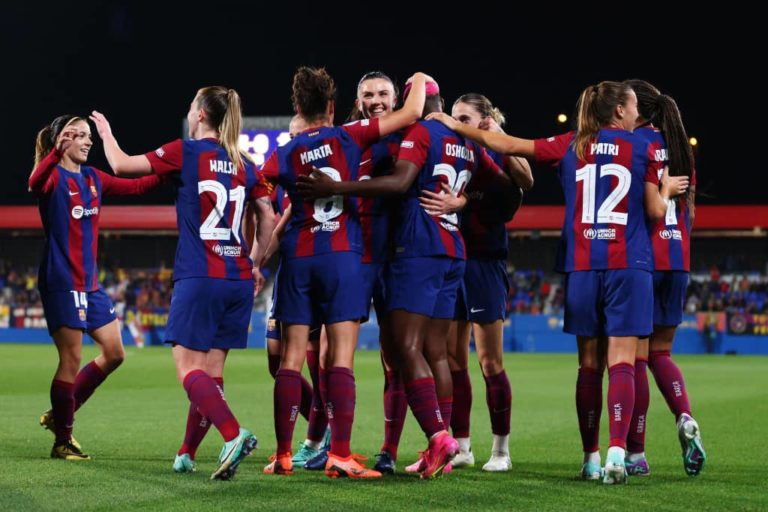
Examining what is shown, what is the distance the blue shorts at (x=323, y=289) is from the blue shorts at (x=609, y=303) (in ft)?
3.92

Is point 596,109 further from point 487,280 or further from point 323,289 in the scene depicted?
point 323,289

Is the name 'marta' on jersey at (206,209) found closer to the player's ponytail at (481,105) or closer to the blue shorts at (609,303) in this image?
the player's ponytail at (481,105)

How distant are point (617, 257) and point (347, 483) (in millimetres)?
1929

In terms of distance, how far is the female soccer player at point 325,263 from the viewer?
6082 millimetres

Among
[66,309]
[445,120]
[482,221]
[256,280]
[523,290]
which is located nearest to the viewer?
[445,120]

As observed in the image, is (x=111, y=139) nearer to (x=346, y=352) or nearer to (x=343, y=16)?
(x=346, y=352)

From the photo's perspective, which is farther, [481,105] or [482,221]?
[482,221]

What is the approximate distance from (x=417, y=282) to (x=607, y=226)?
43.5 inches

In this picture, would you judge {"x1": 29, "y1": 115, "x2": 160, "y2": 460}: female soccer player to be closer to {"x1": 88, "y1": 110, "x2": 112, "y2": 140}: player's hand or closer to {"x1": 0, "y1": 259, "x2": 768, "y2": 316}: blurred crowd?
{"x1": 88, "y1": 110, "x2": 112, "y2": 140}: player's hand

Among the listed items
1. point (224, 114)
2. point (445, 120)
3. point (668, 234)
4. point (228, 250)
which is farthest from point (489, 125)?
point (228, 250)

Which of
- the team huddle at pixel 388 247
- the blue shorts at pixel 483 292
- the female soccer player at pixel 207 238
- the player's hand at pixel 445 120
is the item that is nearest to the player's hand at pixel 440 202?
the team huddle at pixel 388 247

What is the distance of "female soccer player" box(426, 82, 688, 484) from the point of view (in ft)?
19.6

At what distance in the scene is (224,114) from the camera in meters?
6.22

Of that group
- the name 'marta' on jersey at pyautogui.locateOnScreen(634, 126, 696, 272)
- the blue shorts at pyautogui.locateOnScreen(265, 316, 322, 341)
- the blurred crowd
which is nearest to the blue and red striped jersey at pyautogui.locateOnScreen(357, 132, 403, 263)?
the blue shorts at pyautogui.locateOnScreen(265, 316, 322, 341)
